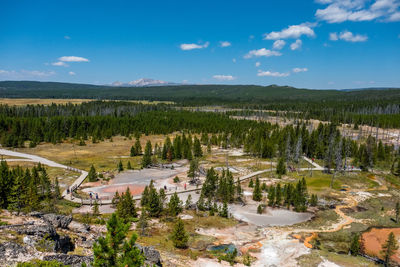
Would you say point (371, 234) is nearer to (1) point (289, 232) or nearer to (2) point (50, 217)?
(1) point (289, 232)

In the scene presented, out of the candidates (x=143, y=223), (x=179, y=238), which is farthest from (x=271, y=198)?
(x=143, y=223)

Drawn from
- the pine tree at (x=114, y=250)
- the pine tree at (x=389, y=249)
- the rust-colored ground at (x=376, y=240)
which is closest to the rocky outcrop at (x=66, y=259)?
the pine tree at (x=114, y=250)

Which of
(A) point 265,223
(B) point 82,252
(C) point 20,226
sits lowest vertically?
(A) point 265,223

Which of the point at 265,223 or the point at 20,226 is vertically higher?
the point at 20,226

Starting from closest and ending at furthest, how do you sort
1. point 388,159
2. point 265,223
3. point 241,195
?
point 265,223, point 241,195, point 388,159

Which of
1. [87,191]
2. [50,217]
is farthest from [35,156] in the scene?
[50,217]
